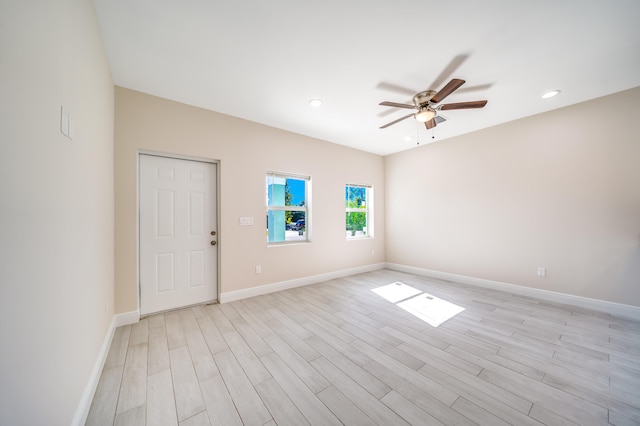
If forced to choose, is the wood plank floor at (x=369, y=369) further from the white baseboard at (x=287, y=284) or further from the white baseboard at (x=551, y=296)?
the white baseboard at (x=287, y=284)

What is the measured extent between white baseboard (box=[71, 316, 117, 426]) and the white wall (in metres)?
0.07

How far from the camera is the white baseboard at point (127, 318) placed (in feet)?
8.55

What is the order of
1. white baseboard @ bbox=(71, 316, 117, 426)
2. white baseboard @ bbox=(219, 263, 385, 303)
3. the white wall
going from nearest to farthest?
the white wall, white baseboard @ bbox=(71, 316, 117, 426), white baseboard @ bbox=(219, 263, 385, 303)

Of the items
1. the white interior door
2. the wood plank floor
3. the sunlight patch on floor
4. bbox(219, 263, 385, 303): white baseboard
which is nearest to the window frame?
bbox(219, 263, 385, 303): white baseboard

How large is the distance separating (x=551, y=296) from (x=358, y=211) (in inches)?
136

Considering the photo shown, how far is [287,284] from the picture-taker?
A: 13.1 feet

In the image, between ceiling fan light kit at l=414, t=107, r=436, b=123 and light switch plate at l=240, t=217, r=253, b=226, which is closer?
ceiling fan light kit at l=414, t=107, r=436, b=123

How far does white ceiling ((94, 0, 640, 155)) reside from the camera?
175 centimetres

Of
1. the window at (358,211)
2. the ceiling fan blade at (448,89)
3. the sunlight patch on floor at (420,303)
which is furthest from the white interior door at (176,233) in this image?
the ceiling fan blade at (448,89)

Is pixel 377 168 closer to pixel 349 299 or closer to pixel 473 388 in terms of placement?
pixel 349 299

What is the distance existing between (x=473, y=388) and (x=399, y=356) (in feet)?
1.85

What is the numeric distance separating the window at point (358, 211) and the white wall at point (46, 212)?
13.5 ft

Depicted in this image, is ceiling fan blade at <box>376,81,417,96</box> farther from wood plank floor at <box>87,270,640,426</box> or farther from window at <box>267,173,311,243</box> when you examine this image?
wood plank floor at <box>87,270,640,426</box>

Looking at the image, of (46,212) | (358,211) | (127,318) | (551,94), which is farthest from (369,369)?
(551,94)
